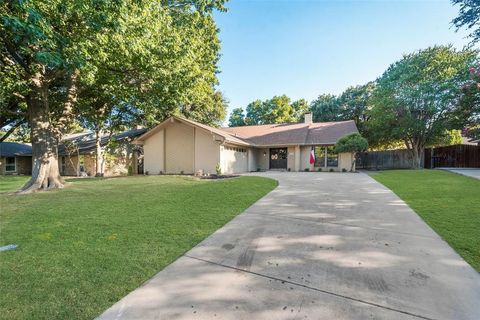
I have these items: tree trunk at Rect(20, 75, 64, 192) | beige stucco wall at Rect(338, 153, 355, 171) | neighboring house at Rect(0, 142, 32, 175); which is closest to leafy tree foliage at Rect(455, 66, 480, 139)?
beige stucco wall at Rect(338, 153, 355, 171)

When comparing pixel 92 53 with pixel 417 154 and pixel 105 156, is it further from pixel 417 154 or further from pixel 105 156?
pixel 417 154

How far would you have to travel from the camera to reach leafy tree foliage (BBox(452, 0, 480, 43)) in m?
8.61

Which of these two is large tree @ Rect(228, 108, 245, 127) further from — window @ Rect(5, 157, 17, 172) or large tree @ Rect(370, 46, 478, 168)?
window @ Rect(5, 157, 17, 172)

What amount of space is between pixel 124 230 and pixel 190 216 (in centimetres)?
143

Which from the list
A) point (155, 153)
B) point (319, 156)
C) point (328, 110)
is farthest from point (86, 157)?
point (328, 110)

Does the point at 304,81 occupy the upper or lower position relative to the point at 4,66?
upper

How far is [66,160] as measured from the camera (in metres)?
21.8

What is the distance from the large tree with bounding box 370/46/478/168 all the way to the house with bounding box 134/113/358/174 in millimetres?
3549

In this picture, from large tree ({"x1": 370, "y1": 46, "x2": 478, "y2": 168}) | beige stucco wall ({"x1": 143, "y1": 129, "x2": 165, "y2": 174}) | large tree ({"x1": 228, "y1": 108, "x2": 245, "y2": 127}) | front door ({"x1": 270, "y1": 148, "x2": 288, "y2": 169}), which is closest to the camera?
beige stucco wall ({"x1": 143, "y1": 129, "x2": 165, "y2": 174})

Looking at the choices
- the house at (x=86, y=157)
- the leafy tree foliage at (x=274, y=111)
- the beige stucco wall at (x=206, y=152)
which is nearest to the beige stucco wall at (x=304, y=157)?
the beige stucco wall at (x=206, y=152)

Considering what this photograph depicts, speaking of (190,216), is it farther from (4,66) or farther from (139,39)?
(4,66)

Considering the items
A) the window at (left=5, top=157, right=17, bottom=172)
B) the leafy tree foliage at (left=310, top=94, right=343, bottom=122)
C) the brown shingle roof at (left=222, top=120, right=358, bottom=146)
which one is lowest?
the window at (left=5, top=157, right=17, bottom=172)

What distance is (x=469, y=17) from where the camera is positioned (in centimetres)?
881

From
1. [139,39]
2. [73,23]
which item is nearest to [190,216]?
[139,39]
